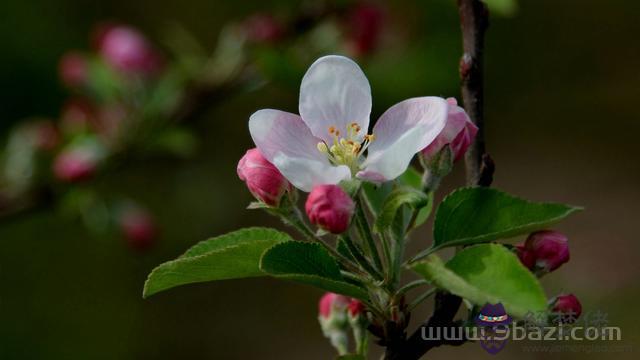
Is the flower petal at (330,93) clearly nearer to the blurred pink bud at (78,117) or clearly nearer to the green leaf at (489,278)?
the green leaf at (489,278)

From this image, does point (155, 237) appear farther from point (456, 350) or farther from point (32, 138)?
point (456, 350)

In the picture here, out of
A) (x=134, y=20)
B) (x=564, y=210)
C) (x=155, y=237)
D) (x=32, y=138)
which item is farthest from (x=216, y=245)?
(x=134, y=20)

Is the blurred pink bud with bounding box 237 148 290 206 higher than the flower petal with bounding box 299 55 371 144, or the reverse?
the flower petal with bounding box 299 55 371 144

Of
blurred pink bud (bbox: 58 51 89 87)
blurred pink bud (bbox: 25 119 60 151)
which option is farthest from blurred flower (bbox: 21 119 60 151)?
blurred pink bud (bbox: 58 51 89 87)

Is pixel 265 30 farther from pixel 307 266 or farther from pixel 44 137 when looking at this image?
pixel 307 266

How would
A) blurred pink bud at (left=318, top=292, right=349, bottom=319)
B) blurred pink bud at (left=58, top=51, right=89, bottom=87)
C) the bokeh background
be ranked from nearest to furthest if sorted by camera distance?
blurred pink bud at (left=318, top=292, right=349, bottom=319), blurred pink bud at (left=58, top=51, right=89, bottom=87), the bokeh background

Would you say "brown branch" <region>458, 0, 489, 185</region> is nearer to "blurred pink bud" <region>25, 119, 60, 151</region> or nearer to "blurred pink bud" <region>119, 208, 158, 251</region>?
"blurred pink bud" <region>25, 119, 60, 151</region>

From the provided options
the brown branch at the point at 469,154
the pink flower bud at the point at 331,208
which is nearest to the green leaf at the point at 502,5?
the brown branch at the point at 469,154
